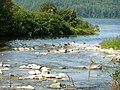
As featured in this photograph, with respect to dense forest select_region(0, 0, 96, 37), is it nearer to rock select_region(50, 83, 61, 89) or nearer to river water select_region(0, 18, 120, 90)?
river water select_region(0, 18, 120, 90)

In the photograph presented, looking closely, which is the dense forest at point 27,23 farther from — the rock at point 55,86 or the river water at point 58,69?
the rock at point 55,86

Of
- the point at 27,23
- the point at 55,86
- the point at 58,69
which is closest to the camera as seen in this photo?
the point at 55,86

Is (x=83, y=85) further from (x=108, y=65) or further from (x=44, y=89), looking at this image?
(x=108, y=65)

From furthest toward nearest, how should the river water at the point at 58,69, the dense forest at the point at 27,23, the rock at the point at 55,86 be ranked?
the dense forest at the point at 27,23
the river water at the point at 58,69
the rock at the point at 55,86

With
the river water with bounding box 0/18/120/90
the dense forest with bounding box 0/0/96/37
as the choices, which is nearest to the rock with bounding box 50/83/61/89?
the river water with bounding box 0/18/120/90

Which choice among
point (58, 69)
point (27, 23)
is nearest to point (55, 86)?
point (58, 69)

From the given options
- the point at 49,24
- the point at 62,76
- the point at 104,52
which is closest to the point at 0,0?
the point at 49,24

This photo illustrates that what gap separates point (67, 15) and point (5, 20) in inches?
1676

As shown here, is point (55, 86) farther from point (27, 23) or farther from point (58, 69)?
point (27, 23)

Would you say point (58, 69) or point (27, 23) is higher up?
point (27, 23)

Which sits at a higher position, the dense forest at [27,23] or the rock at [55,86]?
the dense forest at [27,23]

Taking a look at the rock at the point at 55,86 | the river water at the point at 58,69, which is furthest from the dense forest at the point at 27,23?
the rock at the point at 55,86

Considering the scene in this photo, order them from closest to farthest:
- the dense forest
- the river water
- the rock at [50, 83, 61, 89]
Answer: the rock at [50, 83, 61, 89] → the river water → the dense forest

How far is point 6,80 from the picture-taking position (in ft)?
97.1
